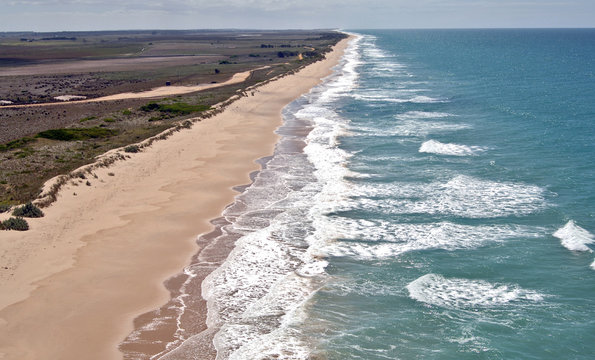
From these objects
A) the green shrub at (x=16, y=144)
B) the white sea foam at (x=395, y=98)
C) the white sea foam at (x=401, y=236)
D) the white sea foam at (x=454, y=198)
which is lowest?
the white sea foam at (x=401, y=236)

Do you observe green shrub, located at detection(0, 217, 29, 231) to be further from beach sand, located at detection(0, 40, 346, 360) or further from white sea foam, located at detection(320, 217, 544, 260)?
white sea foam, located at detection(320, 217, 544, 260)

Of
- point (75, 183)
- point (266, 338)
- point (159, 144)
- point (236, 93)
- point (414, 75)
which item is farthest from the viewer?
point (414, 75)

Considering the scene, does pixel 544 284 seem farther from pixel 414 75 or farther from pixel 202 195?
pixel 414 75

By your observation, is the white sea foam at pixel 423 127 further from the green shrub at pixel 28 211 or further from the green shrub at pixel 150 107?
the green shrub at pixel 28 211

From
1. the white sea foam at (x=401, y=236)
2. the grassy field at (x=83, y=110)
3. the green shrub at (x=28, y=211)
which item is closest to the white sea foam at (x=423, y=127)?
the grassy field at (x=83, y=110)

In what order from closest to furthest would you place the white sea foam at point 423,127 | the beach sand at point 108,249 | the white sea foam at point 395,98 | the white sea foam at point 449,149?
1. the beach sand at point 108,249
2. the white sea foam at point 449,149
3. the white sea foam at point 423,127
4. the white sea foam at point 395,98

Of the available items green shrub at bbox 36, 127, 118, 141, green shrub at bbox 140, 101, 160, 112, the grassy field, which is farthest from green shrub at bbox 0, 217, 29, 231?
green shrub at bbox 140, 101, 160, 112

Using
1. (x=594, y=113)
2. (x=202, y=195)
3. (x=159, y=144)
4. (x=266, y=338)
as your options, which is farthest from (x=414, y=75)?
(x=266, y=338)
